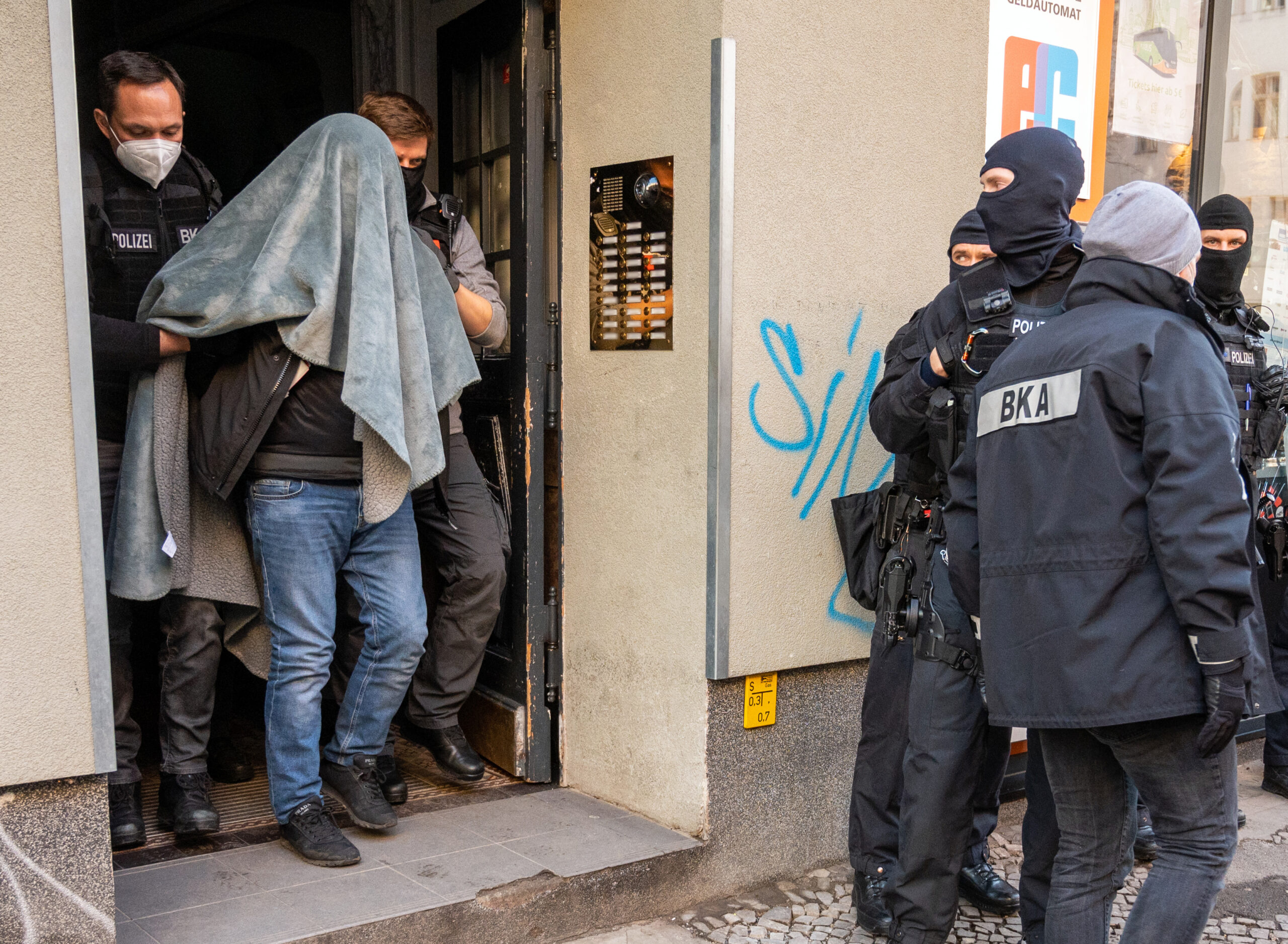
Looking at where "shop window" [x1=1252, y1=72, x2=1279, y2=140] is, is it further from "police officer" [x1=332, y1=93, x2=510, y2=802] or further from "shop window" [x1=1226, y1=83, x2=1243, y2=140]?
"police officer" [x1=332, y1=93, x2=510, y2=802]

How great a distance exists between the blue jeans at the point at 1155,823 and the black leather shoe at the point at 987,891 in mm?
962

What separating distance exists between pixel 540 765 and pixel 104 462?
1649 millimetres

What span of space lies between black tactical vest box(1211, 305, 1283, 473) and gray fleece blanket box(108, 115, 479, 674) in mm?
2858

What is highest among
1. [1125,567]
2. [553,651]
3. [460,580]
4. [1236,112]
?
[1236,112]

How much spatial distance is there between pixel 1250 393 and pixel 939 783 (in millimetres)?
2230

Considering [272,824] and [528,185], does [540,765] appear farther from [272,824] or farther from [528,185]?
[528,185]

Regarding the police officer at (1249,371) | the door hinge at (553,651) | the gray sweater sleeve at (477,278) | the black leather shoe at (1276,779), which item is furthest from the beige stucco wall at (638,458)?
the black leather shoe at (1276,779)

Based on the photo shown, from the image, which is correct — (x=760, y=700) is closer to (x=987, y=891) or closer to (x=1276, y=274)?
(x=987, y=891)

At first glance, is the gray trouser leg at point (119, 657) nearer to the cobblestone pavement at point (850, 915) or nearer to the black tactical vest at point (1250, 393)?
the cobblestone pavement at point (850, 915)

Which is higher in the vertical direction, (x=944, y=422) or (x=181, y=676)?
(x=944, y=422)

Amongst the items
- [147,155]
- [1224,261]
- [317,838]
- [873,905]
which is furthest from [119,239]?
[1224,261]

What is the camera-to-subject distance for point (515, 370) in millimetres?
3885

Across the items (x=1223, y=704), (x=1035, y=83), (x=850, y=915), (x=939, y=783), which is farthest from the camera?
(x=1035, y=83)

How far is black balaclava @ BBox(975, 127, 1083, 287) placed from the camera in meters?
2.92
